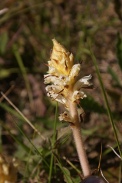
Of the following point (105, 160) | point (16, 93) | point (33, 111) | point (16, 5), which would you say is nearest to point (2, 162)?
point (105, 160)

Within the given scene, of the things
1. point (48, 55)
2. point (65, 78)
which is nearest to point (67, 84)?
point (65, 78)

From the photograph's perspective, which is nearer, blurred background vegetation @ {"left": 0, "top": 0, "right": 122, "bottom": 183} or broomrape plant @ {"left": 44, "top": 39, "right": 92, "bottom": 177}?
broomrape plant @ {"left": 44, "top": 39, "right": 92, "bottom": 177}

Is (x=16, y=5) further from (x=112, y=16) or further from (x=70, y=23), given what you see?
(x=112, y=16)

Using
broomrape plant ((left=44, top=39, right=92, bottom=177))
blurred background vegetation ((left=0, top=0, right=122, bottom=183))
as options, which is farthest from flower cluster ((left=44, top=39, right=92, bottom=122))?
blurred background vegetation ((left=0, top=0, right=122, bottom=183))

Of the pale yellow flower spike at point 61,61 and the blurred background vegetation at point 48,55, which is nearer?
the pale yellow flower spike at point 61,61

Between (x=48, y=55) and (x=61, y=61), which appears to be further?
(x=48, y=55)

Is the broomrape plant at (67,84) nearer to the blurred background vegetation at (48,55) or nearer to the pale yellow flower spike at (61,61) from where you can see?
the pale yellow flower spike at (61,61)

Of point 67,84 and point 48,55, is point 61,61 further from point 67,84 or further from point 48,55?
point 48,55

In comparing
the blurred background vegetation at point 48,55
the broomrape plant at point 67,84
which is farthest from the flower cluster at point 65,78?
the blurred background vegetation at point 48,55

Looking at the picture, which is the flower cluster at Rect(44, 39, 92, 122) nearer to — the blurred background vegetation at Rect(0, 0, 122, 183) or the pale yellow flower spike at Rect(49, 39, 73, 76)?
the pale yellow flower spike at Rect(49, 39, 73, 76)
